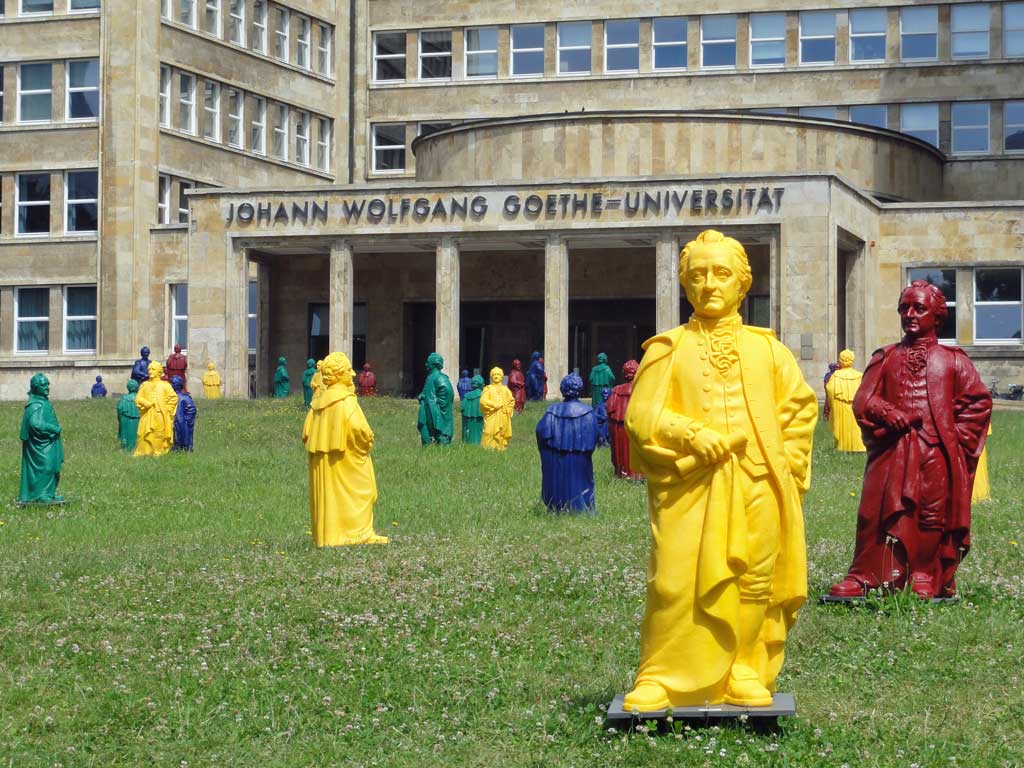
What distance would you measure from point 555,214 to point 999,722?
32.3m

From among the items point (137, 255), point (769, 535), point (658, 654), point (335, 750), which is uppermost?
point (137, 255)

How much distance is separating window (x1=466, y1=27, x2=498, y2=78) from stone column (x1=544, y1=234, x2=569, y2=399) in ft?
57.7

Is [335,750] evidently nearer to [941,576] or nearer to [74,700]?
[74,700]

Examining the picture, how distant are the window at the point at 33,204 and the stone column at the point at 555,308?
759 inches

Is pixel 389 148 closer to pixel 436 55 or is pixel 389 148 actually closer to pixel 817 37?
pixel 436 55

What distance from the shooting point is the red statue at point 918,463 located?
11.1 m

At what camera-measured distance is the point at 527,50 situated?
5638cm

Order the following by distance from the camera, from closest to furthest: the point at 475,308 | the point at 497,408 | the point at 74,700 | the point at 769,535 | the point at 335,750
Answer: the point at 769,535
the point at 335,750
the point at 74,700
the point at 497,408
the point at 475,308

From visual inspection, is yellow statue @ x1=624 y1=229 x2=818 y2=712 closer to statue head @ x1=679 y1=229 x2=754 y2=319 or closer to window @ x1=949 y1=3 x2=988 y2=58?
statue head @ x1=679 y1=229 x2=754 y2=319

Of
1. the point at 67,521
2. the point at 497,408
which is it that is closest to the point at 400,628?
the point at 67,521

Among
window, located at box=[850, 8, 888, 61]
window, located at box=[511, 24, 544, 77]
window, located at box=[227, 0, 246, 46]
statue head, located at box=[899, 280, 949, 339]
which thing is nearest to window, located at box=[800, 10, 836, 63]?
window, located at box=[850, 8, 888, 61]

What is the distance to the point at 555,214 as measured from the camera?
132ft

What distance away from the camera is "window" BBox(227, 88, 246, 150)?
5456 centimetres

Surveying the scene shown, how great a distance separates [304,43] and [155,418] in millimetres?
33855
